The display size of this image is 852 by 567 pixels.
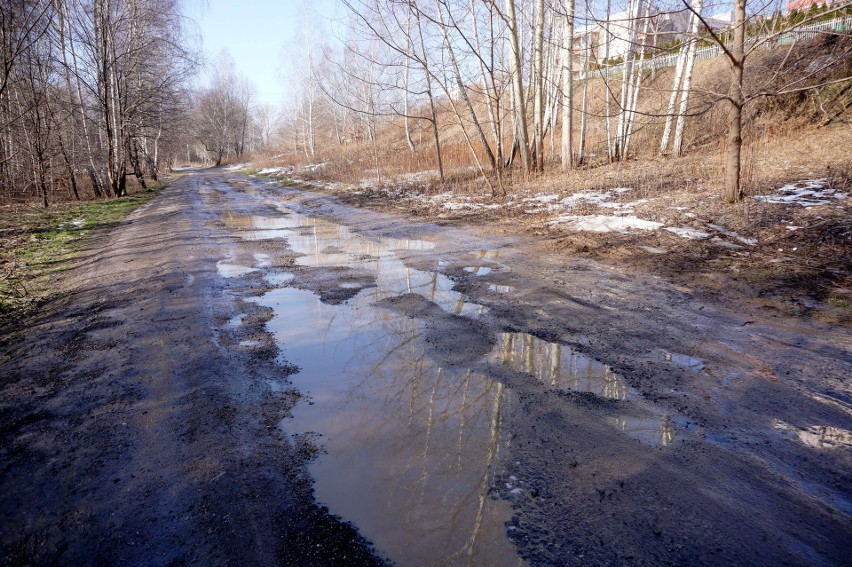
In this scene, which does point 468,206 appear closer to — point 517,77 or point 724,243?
point 517,77

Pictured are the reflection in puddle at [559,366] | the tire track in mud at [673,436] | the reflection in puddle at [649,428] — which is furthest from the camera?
the reflection in puddle at [559,366]

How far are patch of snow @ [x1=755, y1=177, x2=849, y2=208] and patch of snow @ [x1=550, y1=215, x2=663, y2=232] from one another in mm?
1984

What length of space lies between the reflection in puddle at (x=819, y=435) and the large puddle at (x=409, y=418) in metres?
0.69

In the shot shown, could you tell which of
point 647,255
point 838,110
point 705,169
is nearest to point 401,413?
point 647,255

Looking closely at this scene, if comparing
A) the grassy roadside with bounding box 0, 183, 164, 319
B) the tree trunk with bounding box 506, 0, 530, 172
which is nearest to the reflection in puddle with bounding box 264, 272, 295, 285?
the grassy roadside with bounding box 0, 183, 164, 319

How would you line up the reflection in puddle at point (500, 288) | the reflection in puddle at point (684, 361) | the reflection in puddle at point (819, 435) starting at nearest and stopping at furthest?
the reflection in puddle at point (819, 435), the reflection in puddle at point (684, 361), the reflection in puddle at point (500, 288)

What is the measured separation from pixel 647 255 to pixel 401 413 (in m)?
4.95

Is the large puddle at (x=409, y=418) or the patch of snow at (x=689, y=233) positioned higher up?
the patch of snow at (x=689, y=233)

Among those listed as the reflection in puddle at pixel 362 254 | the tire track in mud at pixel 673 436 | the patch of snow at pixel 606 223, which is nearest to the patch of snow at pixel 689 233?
the patch of snow at pixel 606 223

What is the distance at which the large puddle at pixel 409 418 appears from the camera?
2139 mm

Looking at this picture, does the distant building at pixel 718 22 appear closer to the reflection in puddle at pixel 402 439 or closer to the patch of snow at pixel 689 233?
the patch of snow at pixel 689 233

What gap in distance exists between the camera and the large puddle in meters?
2.14

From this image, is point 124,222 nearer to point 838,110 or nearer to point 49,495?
point 49,495

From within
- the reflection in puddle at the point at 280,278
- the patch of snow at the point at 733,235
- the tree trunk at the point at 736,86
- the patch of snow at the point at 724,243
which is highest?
the tree trunk at the point at 736,86
